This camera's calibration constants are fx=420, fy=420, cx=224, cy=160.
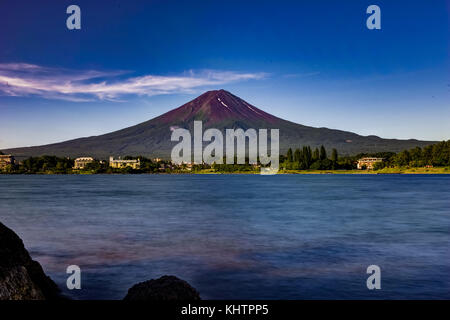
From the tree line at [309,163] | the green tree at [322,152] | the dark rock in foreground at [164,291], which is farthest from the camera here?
the green tree at [322,152]

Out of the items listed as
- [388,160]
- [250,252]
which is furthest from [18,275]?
[388,160]

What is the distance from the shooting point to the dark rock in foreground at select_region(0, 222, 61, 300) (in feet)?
18.6

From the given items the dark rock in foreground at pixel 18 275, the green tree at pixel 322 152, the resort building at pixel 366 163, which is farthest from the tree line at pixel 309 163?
the dark rock in foreground at pixel 18 275

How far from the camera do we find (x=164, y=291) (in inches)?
244

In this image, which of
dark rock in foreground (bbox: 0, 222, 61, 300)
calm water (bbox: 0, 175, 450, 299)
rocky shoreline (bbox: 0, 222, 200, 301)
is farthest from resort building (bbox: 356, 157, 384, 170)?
rocky shoreline (bbox: 0, 222, 200, 301)

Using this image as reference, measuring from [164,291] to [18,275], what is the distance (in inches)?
81.1

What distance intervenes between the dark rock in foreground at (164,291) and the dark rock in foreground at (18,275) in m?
1.46

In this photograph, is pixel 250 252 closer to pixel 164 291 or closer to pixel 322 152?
pixel 164 291

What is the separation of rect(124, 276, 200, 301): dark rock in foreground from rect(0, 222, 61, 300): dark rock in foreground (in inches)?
57.4

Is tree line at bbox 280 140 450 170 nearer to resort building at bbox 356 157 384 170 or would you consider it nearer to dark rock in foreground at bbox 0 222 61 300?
resort building at bbox 356 157 384 170

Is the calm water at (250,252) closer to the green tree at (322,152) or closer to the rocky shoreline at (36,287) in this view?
the rocky shoreline at (36,287)

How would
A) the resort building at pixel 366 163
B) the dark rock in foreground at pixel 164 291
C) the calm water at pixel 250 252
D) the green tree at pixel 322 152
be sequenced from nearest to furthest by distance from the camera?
1. the dark rock in foreground at pixel 164 291
2. the calm water at pixel 250 252
3. the green tree at pixel 322 152
4. the resort building at pixel 366 163

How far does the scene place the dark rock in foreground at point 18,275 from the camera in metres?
5.68

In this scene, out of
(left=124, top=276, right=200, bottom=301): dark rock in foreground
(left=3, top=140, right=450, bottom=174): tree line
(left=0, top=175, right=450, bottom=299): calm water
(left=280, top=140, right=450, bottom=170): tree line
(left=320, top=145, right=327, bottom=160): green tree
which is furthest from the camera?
(left=320, top=145, right=327, bottom=160): green tree
